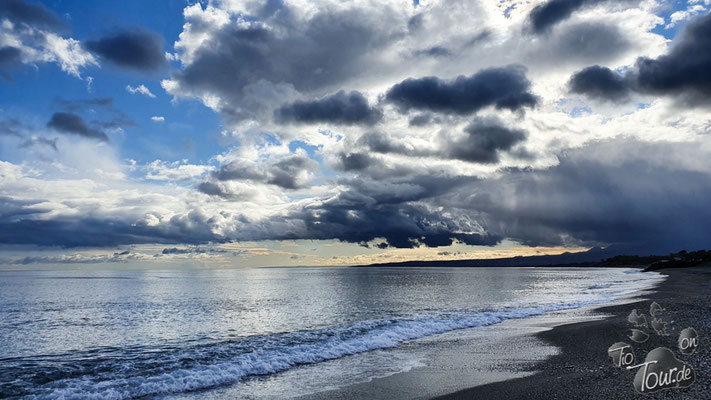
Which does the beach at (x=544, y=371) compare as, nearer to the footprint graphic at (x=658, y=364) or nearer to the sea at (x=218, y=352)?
the footprint graphic at (x=658, y=364)

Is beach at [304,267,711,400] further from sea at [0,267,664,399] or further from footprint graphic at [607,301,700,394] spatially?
sea at [0,267,664,399]

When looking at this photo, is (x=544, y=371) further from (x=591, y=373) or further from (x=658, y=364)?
(x=658, y=364)

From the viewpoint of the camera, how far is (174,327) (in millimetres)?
32469

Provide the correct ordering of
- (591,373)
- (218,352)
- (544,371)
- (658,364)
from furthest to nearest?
(218,352) < (544,371) < (591,373) < (658,364)

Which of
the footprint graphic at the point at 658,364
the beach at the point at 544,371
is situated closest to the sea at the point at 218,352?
the beach at the point at 544,371

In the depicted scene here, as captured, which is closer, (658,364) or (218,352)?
(658,364)

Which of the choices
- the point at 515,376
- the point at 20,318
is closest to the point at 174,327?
the point at 20,318

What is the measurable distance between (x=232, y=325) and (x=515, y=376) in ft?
83.2

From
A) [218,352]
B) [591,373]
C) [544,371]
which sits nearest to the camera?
[591,373]

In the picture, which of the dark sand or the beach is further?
the beach

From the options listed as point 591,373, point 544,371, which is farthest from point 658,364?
point 544,371

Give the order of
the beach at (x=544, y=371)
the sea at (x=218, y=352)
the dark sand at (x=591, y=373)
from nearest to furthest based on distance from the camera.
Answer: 1. the dark sand at (x=591, y=373)
2. the beach at (x=544, y=371)
3. the sea at (x=218, y=352)

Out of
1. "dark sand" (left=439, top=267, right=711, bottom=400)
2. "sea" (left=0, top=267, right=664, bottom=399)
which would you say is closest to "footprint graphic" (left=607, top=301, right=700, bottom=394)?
"dark sand" (left=439, top=267, right=711, bottom=400)

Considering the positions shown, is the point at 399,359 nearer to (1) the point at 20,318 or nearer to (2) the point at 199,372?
(2) the point at 199,372
